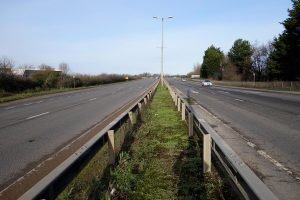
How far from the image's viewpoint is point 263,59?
10512cm

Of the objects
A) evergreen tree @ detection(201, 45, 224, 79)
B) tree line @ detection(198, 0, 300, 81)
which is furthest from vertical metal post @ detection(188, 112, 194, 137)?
evergreen tree @ detection(201, 45, 224, 79)

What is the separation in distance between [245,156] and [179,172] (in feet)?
7.74

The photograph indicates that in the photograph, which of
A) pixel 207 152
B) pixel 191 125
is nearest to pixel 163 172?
pixel 207 152

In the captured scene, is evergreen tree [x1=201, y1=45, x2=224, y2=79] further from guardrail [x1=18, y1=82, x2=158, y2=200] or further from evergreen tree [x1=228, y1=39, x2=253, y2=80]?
guardrail [x1=18, y1=82, x2=158, y2=200]

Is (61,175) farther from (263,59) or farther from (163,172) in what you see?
(263,59)

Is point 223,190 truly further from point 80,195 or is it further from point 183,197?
point 80,195

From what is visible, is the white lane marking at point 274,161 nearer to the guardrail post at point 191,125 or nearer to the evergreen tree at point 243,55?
the guardrail post at point 191,125

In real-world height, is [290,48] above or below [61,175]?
above

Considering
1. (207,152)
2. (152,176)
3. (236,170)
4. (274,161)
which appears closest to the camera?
(236,170)

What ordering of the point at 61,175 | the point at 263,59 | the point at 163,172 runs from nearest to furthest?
the point at 61,175, the point at 163,172, the point at 263,59

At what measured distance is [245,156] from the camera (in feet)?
30.3

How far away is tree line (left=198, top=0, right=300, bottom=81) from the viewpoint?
5688cm

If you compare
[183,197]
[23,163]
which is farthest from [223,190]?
[23,163]

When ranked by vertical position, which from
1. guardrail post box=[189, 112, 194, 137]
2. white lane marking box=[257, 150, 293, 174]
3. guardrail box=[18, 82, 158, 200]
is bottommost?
white lane marking box=[257, 150, 293, 174]
